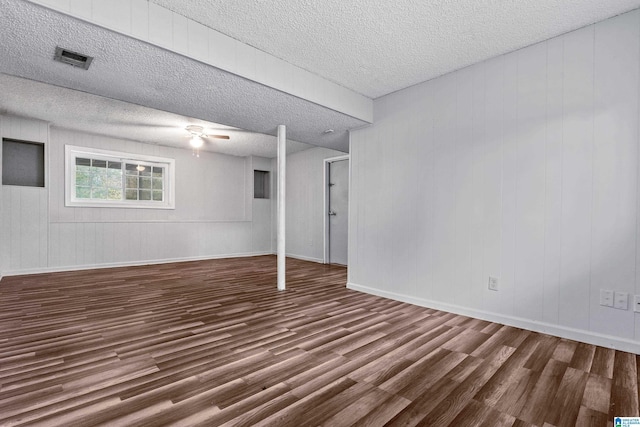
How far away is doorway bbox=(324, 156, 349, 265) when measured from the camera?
20.4 feet

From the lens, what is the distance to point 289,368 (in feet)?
6.29

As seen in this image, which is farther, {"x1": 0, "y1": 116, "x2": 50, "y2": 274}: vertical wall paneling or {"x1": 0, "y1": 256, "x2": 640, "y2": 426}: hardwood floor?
{"x1": 0, "y1": 116, "x2": 50, "y2": 274}: vertical wall paneling

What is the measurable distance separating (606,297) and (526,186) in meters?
1.04

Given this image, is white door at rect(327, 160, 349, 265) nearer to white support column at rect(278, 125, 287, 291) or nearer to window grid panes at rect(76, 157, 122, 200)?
white support column at rect(278, 125, 287, 291)

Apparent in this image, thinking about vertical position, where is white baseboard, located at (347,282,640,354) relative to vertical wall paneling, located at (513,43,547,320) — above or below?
below

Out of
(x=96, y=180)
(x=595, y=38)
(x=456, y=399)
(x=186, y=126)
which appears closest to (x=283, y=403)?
(x=456, y=399)

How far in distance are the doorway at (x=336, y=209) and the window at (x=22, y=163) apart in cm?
526

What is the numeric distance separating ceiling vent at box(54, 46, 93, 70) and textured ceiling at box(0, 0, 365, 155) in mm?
42

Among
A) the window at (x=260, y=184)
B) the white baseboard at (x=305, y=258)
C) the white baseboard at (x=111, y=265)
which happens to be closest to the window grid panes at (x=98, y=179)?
the white baseboard at (x=111, y=265)

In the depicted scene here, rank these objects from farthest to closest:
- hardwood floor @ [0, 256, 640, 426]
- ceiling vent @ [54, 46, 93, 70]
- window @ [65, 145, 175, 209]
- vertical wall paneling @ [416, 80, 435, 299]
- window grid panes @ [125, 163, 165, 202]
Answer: window grid panes @ [125, 163, 165, 202] < window @ [65, 145, 175, 209] < vertical wall paneling @ [416, 80, 435, 299] < ceiling vent @ [54, 46, 93, 70] < hardwood floor @ [0, 256, 640, 426]

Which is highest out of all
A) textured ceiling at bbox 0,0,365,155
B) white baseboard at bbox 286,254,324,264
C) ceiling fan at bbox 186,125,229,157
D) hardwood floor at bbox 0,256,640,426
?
ceiling fan at bbox 186,125,229,157

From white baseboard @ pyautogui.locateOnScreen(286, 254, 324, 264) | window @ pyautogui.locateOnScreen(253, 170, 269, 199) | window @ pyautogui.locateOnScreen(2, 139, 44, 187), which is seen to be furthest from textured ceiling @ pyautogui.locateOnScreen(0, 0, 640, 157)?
window @ pyautogui.locateOnScreen(253, 170, 269, 199)

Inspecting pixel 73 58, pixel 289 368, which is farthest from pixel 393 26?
pixel 289 368

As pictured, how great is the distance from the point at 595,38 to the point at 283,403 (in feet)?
11.5
